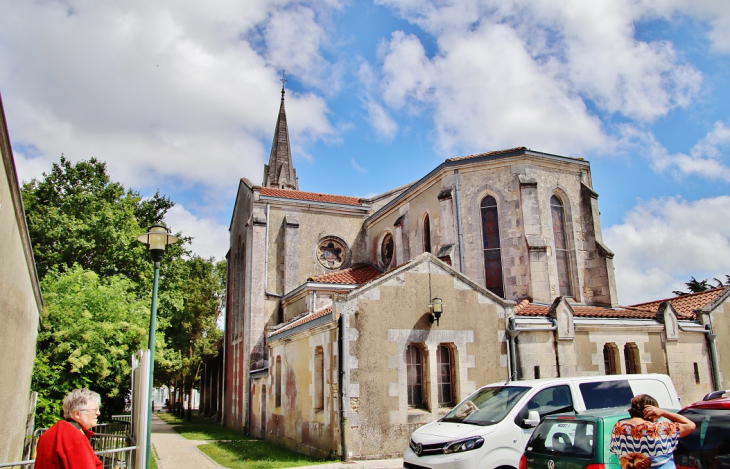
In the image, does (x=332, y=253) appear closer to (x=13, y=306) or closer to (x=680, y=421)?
(x=13, y=306)

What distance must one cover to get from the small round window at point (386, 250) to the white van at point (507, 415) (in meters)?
15.6

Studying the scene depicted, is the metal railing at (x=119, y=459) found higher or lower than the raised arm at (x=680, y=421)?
lower

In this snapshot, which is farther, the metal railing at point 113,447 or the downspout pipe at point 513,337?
the downspout pipe at point 513,337

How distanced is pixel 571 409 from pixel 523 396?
816mm

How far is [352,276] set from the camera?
22.6 meters

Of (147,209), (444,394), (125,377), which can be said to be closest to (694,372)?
(444,394)

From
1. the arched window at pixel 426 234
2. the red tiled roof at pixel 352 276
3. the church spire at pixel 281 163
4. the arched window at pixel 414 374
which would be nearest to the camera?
the arched window at pixel 414 374

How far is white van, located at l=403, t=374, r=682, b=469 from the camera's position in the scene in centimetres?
830

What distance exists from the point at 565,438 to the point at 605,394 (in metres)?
3.03

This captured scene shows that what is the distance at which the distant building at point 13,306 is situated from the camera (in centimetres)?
768

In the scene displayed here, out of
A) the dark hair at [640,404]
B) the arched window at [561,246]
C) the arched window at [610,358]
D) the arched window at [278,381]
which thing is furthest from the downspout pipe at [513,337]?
the dark hair at [640,404]

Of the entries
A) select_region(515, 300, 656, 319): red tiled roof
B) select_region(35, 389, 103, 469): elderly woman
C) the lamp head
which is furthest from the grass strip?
select_region(35, 389, 103, 469): elderly woman

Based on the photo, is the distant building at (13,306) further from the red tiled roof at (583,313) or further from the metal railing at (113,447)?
the red tiled roof at (583,313)

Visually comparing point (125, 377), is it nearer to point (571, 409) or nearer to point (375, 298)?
point (375, 298)
